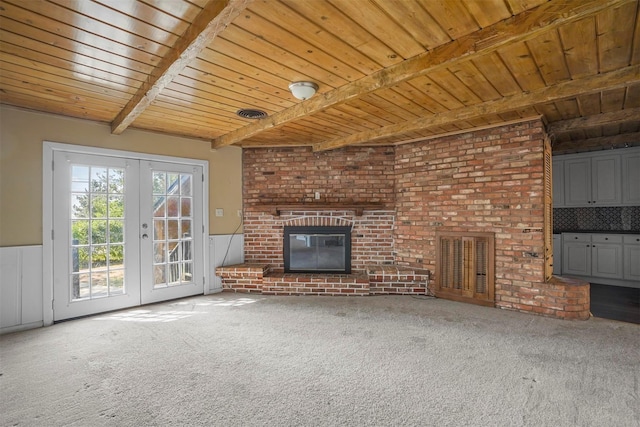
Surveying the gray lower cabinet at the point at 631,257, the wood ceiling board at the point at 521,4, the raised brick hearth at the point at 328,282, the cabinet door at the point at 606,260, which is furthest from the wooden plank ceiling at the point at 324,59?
the cabinet door at the point at 606,260

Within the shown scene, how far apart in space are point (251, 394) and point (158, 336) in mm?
1473

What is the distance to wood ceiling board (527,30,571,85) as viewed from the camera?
218 centimetres

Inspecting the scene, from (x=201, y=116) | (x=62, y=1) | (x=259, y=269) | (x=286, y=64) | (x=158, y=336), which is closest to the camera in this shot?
(x=62, y=1)

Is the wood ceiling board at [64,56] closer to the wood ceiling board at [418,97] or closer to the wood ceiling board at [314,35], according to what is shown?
the wood ceiling board at [314,35]

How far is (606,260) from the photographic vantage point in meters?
5.20

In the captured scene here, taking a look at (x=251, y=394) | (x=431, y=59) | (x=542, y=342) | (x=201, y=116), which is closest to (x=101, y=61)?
(x=201, y=116)

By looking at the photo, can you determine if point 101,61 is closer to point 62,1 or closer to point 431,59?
point 62,1

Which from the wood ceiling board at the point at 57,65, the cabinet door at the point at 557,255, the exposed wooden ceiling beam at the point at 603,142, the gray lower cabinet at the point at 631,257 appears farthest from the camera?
the cabinet door at the point at 557,255

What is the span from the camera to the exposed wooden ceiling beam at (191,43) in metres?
1.70

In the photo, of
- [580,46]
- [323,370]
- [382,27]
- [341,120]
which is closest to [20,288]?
[323,370]

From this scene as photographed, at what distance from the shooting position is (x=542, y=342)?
9.48ft

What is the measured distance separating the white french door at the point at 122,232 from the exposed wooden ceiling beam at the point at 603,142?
5433mm

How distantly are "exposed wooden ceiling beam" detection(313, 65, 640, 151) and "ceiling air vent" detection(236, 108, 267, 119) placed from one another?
4.44 feet

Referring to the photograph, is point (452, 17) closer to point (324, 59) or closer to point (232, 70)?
point (324, 59)
